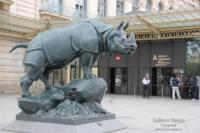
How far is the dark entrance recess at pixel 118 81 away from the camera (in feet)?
102

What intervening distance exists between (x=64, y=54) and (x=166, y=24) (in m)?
18.1

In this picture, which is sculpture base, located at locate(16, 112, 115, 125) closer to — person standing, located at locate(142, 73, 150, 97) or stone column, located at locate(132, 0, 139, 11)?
person standing, located at locate(142, 73, 150, 97)

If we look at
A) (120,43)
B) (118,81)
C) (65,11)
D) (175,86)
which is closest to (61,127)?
(120,43)

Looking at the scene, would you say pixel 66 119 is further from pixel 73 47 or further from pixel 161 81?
pixel 161 81

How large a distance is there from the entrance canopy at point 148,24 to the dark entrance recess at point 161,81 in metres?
2.70

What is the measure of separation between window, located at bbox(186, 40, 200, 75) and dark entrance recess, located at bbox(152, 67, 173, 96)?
1.45 meters

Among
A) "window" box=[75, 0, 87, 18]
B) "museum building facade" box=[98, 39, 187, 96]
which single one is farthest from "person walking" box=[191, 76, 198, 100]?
"window" box=[75, 0, 87, 18]

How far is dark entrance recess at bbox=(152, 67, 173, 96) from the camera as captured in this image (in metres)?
29.0

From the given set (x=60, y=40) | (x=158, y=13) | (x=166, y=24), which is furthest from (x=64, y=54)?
(x=166, y=24)

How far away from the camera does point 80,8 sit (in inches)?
1470

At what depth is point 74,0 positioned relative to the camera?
36.2 m

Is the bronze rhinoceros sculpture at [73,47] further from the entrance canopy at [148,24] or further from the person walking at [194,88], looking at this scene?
the person walking at [194,88]

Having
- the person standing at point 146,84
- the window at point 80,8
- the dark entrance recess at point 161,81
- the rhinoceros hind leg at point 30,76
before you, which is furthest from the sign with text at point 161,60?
the rhinoceros hind leg at point 30,76

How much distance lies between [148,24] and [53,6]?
10.6 m
